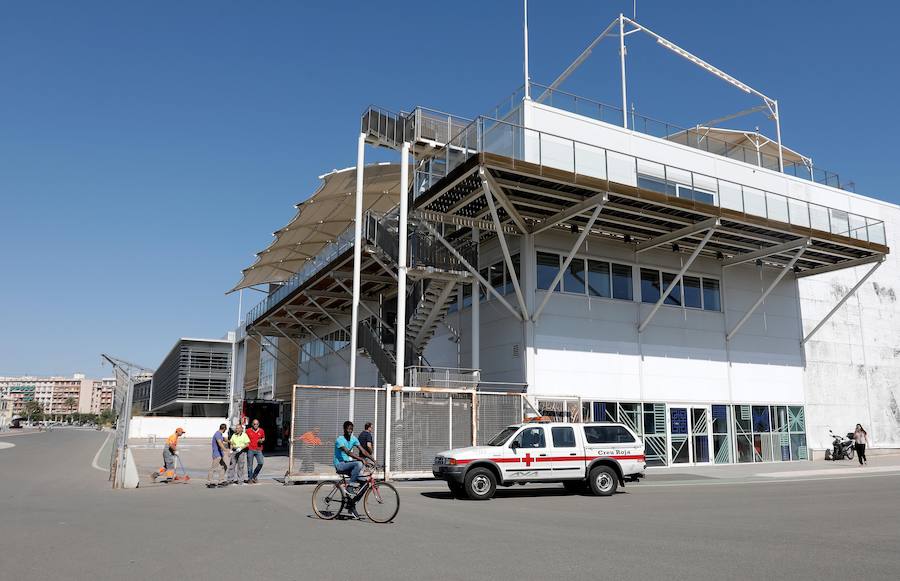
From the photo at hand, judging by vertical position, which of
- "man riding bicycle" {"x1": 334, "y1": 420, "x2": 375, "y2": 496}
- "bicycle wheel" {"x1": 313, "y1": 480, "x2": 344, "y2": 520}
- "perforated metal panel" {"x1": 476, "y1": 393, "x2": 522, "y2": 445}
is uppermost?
"perforated metal panel" {"x1": 476, "y1": 393, "x2": 522, "y2": 445}

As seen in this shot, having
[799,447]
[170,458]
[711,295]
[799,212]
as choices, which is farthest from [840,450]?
[170,458]

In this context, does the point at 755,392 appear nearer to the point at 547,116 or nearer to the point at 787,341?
the point at 787,341

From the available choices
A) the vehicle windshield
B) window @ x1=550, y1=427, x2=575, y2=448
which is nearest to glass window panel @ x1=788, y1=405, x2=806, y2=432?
window @ x1=550, y1=427, x2=575, y2=448

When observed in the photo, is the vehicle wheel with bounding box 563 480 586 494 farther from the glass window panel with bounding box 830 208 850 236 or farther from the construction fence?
the glass window panel with bounding box 830 208 850 236

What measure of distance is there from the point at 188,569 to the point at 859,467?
84.6ft

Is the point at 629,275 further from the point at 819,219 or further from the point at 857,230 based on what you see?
the point at 857,230

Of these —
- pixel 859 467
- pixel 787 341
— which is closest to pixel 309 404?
pixel 859 467

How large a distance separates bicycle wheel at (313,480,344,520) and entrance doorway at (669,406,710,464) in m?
18.4

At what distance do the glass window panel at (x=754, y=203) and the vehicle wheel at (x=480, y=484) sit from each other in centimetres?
1640

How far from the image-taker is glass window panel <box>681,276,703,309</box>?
94.2 feet

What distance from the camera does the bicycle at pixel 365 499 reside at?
37.4 feet

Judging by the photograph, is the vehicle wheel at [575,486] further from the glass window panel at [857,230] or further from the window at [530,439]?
the glass window panel at [857,230]

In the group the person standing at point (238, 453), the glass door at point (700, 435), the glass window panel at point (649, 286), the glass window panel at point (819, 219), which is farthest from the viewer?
the glass window panel at point (819, 219)

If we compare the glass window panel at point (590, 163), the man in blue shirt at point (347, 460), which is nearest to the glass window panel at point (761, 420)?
the glass window panel at point (590, 163)
